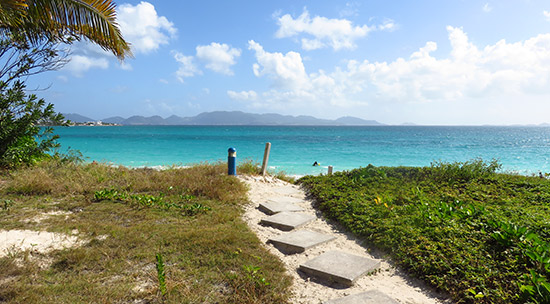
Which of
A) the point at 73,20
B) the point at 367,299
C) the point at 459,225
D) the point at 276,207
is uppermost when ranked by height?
the point at 73,20

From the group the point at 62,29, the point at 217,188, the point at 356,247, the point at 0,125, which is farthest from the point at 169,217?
the point at 0,125

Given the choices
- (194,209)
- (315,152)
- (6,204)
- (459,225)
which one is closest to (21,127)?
(6,204)

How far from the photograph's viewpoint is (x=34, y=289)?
3072mm

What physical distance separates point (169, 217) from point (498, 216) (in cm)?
569

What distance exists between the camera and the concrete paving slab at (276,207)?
6.58 meters

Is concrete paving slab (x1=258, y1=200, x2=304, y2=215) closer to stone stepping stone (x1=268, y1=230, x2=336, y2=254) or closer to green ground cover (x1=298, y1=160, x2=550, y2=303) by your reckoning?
green ground cover (x1=298, y1=160, x2=550, y2=303)

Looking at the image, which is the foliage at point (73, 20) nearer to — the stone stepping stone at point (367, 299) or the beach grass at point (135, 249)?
the beach grass at point (135, 249)

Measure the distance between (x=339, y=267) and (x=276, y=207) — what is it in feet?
10.4

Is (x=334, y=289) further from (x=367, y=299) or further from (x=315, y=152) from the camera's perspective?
(x=315, y=152)

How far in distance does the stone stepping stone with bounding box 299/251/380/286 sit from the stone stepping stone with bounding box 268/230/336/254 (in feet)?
1.43

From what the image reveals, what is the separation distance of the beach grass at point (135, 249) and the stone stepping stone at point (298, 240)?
395mm

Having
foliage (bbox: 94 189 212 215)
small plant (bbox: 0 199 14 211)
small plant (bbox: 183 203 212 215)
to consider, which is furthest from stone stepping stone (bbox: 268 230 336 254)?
small plant (bbox: 0 199 14 211)

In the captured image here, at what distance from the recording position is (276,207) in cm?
Result: 683

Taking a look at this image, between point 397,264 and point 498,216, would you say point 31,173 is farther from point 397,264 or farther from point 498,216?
point 498,216
